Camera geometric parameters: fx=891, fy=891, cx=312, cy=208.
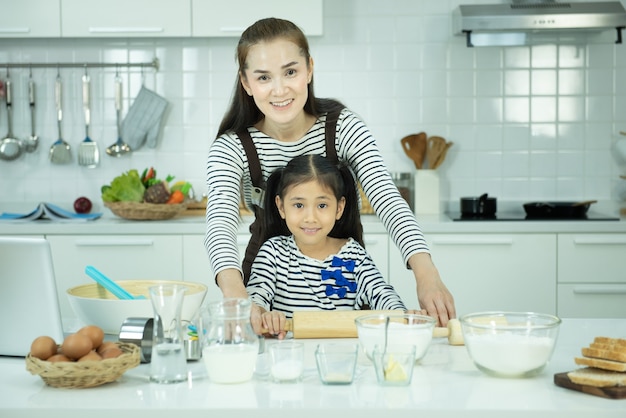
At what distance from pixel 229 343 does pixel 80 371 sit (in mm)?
252

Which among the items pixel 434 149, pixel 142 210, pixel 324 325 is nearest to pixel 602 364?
pixel 324 325

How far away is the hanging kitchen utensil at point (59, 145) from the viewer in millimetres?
4164

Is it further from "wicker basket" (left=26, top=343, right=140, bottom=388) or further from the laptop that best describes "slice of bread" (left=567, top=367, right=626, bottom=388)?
the laptop

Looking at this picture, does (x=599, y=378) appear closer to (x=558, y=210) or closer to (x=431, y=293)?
(x=431, y=293)

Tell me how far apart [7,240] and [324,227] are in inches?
35.6

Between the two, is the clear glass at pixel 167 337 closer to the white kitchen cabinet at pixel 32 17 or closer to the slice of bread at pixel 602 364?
the slice of bread at pixel 602 364

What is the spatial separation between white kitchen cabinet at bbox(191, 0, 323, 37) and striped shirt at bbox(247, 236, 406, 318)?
1.67 m

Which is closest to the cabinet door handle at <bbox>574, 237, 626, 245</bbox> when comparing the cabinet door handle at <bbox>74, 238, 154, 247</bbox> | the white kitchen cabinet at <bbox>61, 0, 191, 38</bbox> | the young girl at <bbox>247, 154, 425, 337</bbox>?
the young girl at <bbox>247, 154, 425, 337</bbox>

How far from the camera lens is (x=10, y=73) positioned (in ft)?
13.9

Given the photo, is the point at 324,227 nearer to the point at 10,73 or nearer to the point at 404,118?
the point at 404,118

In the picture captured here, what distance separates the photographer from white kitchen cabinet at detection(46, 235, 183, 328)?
3.69 meters

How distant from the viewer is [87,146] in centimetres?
418

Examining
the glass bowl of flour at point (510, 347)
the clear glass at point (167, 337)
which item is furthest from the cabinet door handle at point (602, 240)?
the clear glass at point (167, 337)

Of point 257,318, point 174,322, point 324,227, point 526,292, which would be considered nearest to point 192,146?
point 526,292
